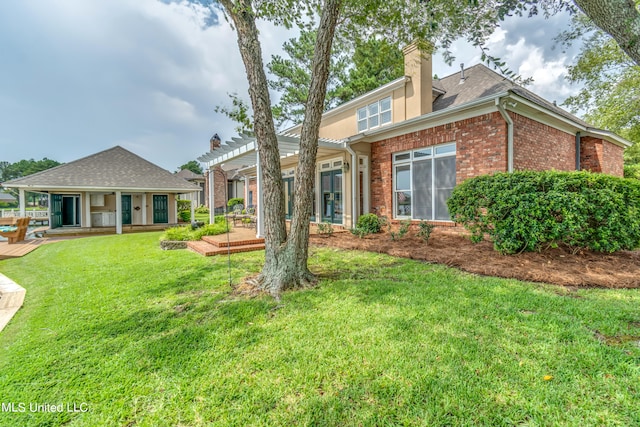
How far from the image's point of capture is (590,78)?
43.3ft

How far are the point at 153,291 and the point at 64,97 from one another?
16906 mm

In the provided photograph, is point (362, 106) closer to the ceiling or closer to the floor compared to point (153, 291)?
closer to the ceiling

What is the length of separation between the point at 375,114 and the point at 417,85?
2.17 m

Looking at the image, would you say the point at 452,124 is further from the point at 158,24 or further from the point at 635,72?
the point at 635,72

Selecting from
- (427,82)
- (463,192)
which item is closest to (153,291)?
(463,192)

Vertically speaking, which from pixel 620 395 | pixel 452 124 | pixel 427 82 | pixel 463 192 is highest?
pixel 427 82

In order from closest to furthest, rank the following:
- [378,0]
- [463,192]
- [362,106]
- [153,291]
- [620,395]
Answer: [620,395]
[153,291]
[378,0]
[463,192]
[362,106]

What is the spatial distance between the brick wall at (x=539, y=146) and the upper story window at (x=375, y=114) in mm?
4809

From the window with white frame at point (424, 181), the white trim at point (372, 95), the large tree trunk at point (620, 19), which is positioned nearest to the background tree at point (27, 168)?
the white trim at point (372, 95)

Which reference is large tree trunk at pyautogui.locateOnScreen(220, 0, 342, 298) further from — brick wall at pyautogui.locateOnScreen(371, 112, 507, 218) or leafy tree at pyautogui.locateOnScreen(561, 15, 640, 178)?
leafy tree at pyautogui.locateOnScreen(561, 15, 640, 178)

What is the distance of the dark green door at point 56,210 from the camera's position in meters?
15.5

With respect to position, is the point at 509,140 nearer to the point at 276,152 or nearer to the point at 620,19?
the point at 620,19

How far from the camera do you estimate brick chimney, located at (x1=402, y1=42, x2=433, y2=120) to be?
32.7 ft

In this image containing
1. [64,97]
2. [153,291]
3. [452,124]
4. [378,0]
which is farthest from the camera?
[64,97]
